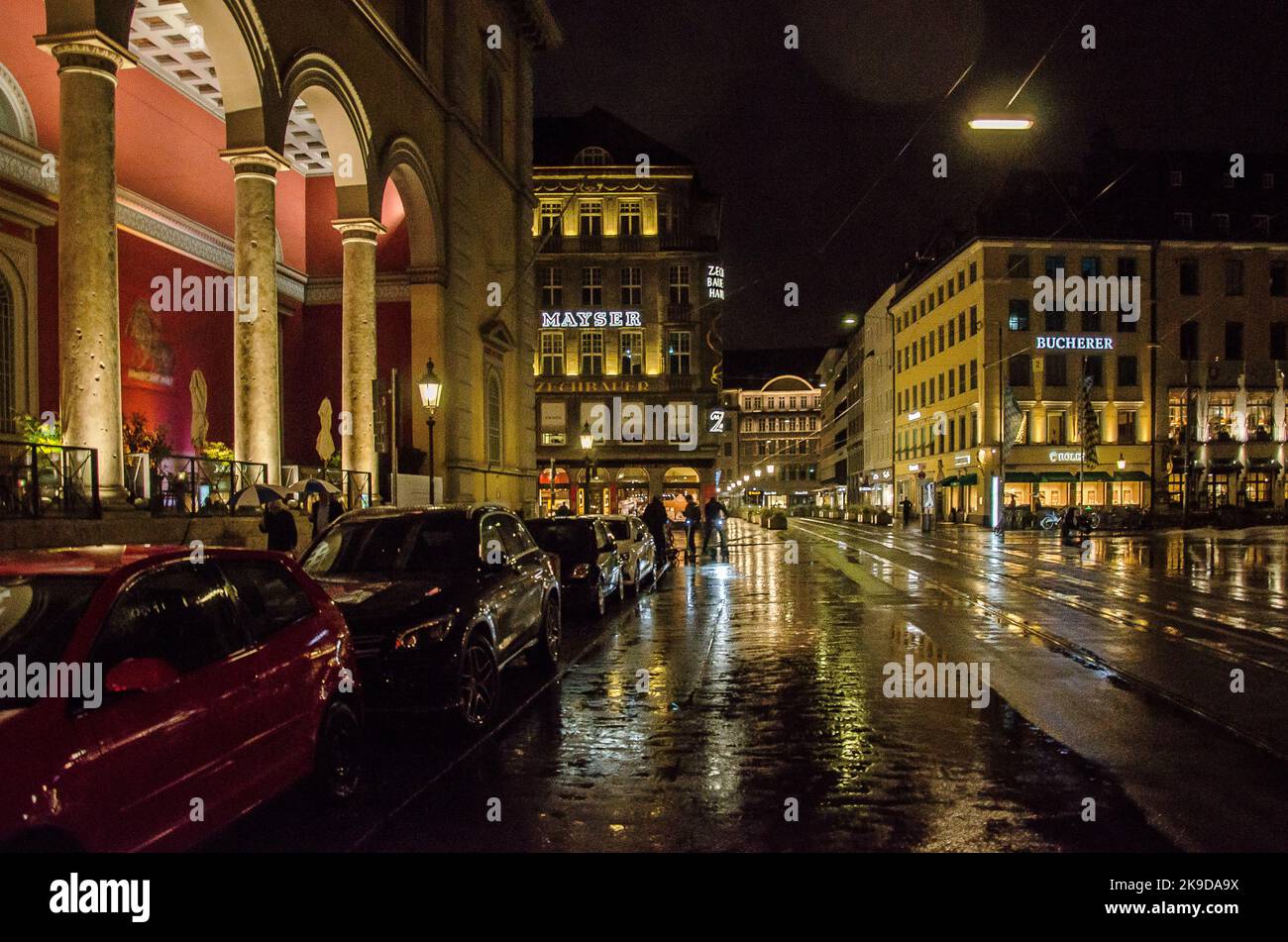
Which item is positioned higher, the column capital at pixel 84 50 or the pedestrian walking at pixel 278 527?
the column capital at pixel 84 50

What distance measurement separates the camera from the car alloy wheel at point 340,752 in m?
6.03

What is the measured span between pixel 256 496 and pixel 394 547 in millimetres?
7520

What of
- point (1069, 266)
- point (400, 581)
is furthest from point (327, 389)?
point (1069, 266)

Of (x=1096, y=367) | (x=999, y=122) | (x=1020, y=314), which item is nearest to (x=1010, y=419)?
(x=1020, y=314)

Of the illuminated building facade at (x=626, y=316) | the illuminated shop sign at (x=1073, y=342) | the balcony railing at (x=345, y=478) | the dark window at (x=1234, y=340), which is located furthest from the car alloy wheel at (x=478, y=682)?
the dark window at (x=1234, y=340)

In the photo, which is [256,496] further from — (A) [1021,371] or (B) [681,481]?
(A) [1021,371]

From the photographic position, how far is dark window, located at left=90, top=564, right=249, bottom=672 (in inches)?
183

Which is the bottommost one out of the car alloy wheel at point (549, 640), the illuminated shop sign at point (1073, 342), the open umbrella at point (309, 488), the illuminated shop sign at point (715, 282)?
the car alloy wheel at point (549, 640)

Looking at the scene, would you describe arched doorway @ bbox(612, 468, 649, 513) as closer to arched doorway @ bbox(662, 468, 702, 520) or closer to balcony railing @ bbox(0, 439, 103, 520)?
arched doorway @ bbox(662, 468, 702, 520)

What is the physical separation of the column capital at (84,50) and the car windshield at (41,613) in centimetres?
1190

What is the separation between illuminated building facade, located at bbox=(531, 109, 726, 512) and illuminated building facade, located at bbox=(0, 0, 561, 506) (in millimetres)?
20549

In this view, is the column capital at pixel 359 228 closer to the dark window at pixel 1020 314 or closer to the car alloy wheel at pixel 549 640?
the car alloy wheel at pixel 549 640

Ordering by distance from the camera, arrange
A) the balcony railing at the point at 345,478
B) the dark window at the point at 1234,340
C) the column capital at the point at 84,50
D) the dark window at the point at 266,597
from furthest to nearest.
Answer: the dark window at the point at 1234,340 → the balcony railing at the point at 345,478 → the column capital at the point at 84,50 → the dark window at the point at 266,597
